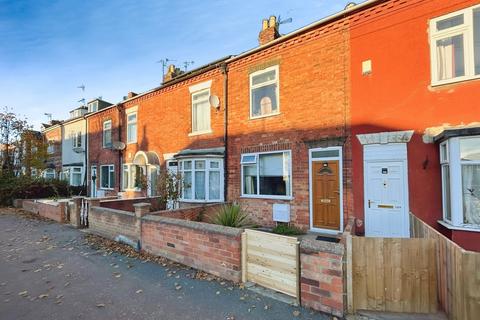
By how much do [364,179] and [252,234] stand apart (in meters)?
4.19

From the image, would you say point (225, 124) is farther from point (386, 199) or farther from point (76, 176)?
point (76, 176)

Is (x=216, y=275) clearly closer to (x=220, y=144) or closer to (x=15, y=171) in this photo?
(x=220, y=144)

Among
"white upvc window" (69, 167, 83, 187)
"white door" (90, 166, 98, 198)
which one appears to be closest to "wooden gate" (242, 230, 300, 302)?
"white door" (90, 166, 98, 198)

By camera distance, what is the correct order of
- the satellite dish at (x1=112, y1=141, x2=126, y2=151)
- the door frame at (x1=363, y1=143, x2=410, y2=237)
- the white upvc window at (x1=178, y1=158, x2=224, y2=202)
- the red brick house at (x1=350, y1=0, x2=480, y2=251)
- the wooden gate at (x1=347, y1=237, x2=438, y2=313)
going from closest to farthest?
the wooden gate at (x1=347, y1=237, x2=438, y2=313), the red brick house at (x1=350, y1=0, x2=480, y2=251), the door frame at (x1=363, y1=143, x2=410, y2=237), the white upvc window at (x1=178, y1=158, x2=224, y2=202), the satellite dish at (x1=112, y1=141, x2=126, y2=151)

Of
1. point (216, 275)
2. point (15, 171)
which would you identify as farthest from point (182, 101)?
point (15, 171)

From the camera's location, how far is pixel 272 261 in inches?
176

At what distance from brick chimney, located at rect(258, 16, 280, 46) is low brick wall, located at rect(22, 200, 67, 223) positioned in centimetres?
1112

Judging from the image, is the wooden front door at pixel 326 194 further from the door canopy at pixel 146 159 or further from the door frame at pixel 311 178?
the door canopy at pixel 146 159

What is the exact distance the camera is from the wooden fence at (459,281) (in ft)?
9.77

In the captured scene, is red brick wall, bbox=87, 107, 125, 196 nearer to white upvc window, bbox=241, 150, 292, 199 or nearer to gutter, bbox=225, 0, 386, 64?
white upvc window, bbox=241, 150, 292, 199

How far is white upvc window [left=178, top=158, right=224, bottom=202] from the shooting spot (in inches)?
432

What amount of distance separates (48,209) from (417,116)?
15.3 m

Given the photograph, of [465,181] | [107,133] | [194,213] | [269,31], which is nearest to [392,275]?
[465,181]

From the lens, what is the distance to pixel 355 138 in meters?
7.54
